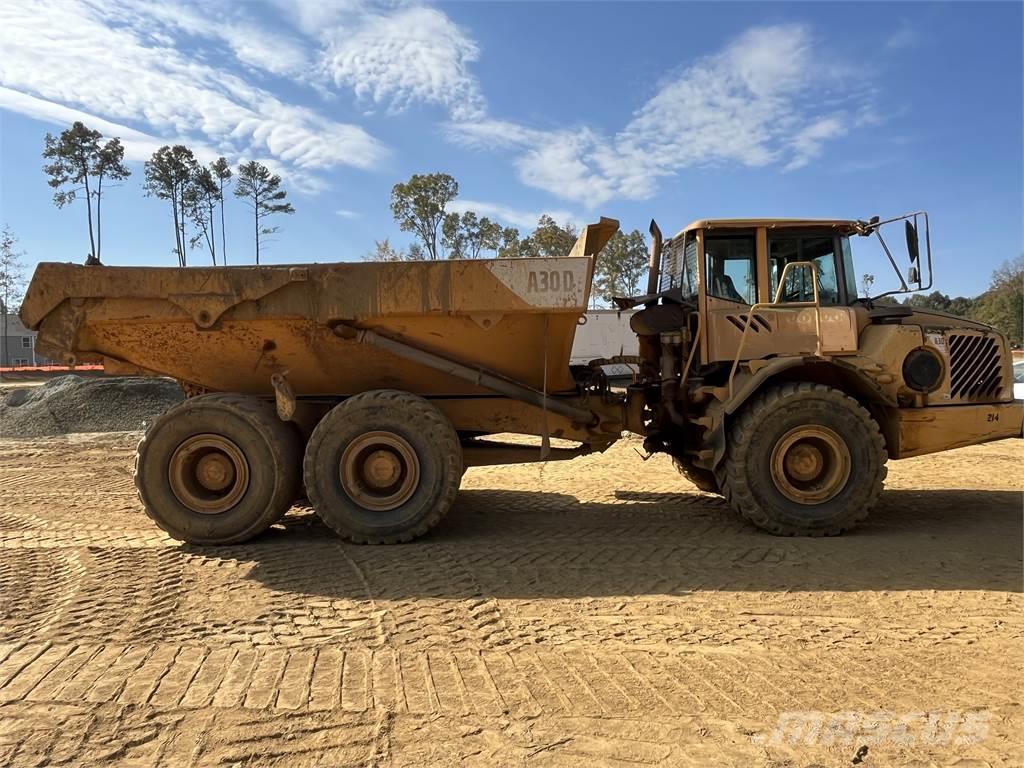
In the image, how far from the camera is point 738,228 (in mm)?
5453

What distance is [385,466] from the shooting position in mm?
4934

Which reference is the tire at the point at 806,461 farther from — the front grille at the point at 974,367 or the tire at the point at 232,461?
the tire at the point at 232,461

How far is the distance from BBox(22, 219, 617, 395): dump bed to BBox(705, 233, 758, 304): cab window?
1001 millimetres

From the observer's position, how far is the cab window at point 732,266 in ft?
18.0

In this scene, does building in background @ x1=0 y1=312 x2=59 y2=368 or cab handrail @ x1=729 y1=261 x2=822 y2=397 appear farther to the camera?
building in background @ x1=0 y1=312 x2=59 y2=368

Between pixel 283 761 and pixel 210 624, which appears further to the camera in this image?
pixel 210 624

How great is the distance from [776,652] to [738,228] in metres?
3.59

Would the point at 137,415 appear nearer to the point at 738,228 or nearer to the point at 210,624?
the point at 210,624

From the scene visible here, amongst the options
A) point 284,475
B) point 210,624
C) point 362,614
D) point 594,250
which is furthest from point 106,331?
point 594,250

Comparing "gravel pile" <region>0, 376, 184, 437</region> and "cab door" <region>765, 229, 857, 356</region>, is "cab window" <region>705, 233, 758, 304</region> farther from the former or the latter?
"gravel pile" <region>0, 376, 184, 437</region>

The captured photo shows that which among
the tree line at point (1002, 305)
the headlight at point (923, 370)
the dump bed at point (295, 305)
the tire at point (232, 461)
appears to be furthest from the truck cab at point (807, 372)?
the tree line at point (1002, 305)

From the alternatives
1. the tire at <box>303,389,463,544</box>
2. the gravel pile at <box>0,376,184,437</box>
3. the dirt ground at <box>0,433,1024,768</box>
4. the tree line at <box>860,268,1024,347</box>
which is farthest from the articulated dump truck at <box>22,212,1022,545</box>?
the tree line at <box>860,268,1024,347</box>

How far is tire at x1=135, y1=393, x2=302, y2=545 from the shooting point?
487cm

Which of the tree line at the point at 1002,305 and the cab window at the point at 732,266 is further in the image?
the tree line at the point at 1002,305
